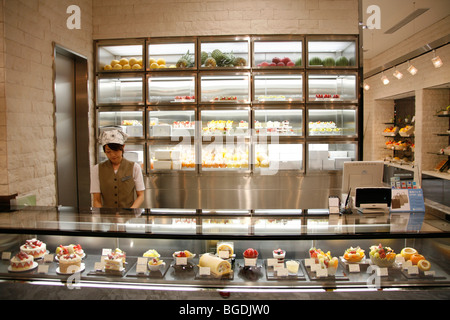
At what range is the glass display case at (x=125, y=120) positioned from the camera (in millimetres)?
5274

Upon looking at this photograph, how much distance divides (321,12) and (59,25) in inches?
140

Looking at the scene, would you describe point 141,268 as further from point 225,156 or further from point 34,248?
point 225,156

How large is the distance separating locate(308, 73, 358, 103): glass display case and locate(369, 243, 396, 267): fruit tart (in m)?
3.04

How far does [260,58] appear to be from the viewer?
538 centimetres

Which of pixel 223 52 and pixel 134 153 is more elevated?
pixel 223 52

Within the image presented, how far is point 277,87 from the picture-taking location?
5301mm

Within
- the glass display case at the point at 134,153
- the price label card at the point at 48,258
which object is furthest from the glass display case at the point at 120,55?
the price label card at the point at 48,258

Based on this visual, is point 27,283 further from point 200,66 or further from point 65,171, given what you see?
point 200,66

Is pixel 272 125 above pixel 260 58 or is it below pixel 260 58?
below

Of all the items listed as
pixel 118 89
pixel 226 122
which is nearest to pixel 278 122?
pixel 226 122

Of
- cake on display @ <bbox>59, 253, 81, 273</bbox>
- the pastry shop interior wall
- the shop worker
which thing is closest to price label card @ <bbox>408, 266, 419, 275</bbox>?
cake on display @ <bbox>59, 253, 81, 273</bbox>

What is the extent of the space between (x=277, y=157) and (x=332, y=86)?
4.45ft

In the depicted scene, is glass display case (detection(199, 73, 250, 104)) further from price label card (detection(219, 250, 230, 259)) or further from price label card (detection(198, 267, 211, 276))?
price label card (detection(198, 267, 211, 276))
